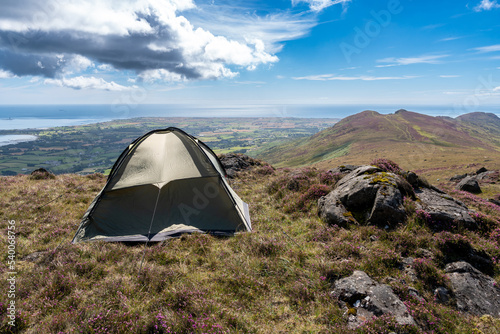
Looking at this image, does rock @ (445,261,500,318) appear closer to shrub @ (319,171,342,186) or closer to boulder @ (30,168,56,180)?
shrub @ (319,171,342,186)

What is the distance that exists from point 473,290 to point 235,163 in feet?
60.8

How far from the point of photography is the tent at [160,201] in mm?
8945

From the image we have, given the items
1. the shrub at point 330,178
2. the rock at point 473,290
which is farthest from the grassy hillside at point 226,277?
the shrub at point 330,178

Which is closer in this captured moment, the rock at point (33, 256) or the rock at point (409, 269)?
the rock at point (409, 269)

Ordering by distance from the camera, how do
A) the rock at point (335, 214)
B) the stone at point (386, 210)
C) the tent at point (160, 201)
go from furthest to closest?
1. the rock at point (335, 214)
2. the tent at point (160, 201)
3. the stone at point (386, 210)

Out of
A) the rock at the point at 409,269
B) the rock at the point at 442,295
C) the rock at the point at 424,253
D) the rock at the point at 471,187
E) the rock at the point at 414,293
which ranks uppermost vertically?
the rock at the point at 424,253

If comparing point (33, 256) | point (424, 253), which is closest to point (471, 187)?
point (424, 253)

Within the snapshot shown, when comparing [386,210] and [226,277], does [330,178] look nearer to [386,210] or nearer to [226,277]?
[386,210]

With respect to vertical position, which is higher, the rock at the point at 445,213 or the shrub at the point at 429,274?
the rock at the point at 445,213

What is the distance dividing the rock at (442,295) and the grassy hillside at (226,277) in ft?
0.54

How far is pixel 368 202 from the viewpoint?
9625 millimetres

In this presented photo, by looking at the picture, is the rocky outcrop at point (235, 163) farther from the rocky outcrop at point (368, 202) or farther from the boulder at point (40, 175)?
the boulder at point (40, 175)

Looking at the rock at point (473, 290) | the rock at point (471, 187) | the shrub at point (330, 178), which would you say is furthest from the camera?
the rock at point (471, 187)

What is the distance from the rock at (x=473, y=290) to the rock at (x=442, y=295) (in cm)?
18
